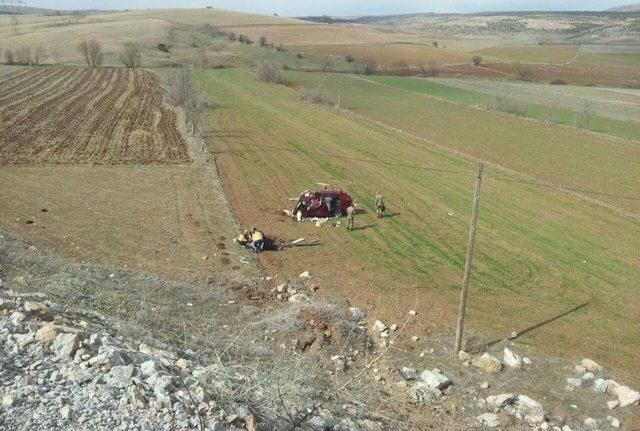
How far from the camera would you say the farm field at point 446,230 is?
51.6ft

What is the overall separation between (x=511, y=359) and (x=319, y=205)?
11286 mm

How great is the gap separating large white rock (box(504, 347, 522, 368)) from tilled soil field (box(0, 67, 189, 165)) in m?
23.1

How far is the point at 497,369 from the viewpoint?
12.7 metres

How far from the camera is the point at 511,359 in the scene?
13.1 meters

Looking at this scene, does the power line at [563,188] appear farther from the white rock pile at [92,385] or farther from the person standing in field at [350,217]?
the white rock pile at [92,385]

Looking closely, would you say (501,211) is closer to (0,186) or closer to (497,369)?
(497,369)

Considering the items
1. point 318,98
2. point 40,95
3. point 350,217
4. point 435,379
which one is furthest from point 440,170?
point 40,95

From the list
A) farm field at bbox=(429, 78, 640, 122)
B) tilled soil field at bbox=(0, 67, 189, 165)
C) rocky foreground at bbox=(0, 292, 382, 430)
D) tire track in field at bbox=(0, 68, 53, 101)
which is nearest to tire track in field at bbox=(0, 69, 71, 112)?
tilled soil field at bbox=(0, 67, 189, 165)

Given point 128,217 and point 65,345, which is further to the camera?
point 128,217

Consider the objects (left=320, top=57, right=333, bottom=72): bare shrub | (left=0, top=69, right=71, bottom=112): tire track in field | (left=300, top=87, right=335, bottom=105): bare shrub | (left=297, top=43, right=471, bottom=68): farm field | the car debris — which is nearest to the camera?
the car debris

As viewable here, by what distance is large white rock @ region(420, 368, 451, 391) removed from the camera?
11805 millimetres

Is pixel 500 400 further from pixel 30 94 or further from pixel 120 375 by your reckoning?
pixel 30 94

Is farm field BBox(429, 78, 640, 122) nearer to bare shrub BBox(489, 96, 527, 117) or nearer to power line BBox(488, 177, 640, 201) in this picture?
bare shrub BBox(489, 96, 527, 117)

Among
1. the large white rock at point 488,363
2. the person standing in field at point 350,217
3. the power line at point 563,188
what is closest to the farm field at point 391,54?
the power line at point 563,188
